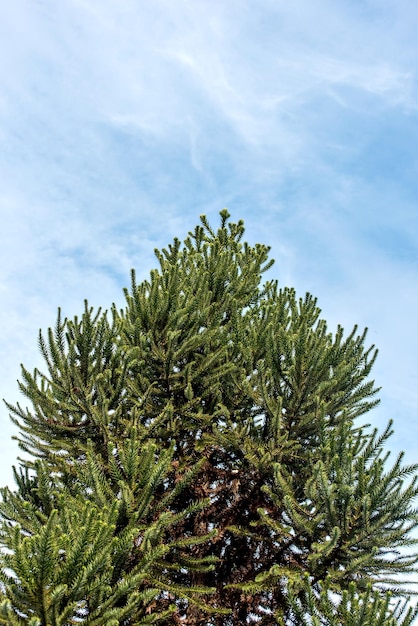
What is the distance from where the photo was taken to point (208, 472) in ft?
23.3

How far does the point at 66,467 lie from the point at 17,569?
2.60m

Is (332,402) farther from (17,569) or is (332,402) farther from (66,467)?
(17,569)

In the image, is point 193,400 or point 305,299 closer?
point 193,400

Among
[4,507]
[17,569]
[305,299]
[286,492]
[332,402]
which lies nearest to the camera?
[17,569]

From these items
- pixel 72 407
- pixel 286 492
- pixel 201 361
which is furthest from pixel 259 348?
pixel 72 407

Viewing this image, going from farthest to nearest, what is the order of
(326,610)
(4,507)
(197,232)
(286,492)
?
1. (197,232)
2. (286,492)
3. (4,507)
4. (326,610)

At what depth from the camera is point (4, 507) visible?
5.25m

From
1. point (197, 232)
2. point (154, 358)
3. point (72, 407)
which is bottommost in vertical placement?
point (72, 407)

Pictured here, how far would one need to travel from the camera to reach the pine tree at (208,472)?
14.6 ft

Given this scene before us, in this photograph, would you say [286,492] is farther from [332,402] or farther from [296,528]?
[332,402]

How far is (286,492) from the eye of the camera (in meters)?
5.61

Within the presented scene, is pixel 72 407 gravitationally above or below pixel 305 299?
Answer: below

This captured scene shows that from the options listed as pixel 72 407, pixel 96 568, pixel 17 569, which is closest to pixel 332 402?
pixel 72 407

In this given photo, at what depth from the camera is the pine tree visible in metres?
4.45
